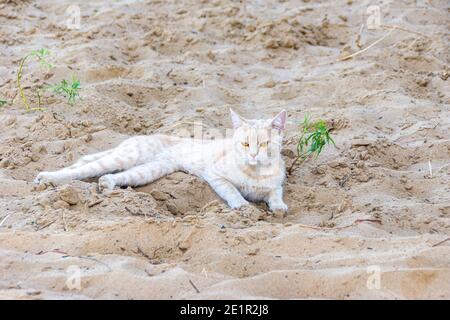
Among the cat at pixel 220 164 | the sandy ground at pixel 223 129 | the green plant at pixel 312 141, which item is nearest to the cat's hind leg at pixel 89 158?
the cat at pixel 220 164

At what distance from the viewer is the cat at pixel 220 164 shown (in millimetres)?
4746

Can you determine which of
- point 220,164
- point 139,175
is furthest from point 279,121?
point 139,175

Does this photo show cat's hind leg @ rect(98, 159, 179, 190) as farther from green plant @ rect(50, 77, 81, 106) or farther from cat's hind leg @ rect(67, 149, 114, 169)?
green plant @ rect(50, 77, 81, 106)

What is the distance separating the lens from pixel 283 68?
6.86m

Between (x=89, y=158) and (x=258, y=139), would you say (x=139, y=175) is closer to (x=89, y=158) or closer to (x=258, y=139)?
(x=89, y=158)

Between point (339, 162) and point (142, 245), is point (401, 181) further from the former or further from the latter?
point (142, 245)

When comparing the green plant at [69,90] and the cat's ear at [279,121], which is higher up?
the green plant at [69,90]

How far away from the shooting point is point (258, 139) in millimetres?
4848

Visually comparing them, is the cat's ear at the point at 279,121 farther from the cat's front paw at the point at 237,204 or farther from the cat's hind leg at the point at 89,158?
the cat's hind leg at the point at 89,158

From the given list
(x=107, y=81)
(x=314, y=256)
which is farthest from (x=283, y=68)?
(x=314, y=256)

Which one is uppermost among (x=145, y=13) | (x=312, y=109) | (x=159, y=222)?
(x=145, y=13)

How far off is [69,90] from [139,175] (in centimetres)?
120

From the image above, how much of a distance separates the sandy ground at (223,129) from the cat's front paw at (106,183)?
0.29ft
